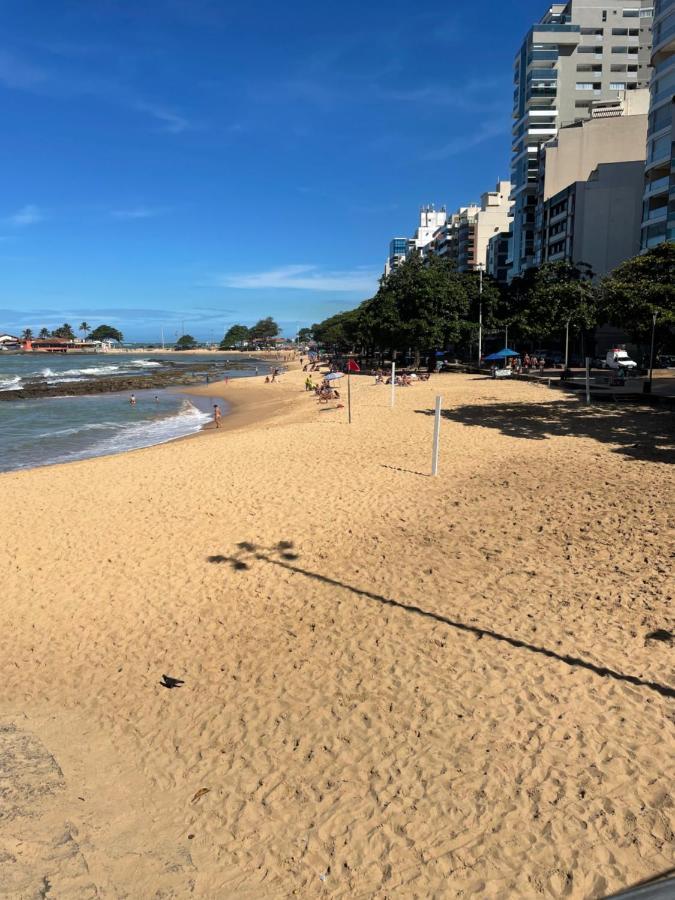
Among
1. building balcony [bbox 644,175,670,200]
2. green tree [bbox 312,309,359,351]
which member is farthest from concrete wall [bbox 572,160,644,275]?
green tree [bbox 312,309,359,351]

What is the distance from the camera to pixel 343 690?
596 cm

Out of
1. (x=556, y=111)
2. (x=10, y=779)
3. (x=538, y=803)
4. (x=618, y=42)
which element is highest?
(x=618, y=42)

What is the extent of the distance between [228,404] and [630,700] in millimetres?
38084

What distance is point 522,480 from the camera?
1232 centimetres

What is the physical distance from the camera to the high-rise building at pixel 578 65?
245ft

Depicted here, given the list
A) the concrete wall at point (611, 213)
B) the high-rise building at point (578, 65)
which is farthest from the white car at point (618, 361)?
the high-rise building at point (578, 65)

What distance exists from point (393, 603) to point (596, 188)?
2497 inches

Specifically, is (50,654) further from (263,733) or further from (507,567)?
(507,567)

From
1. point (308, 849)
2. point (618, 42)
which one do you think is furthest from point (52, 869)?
point (618, 42)

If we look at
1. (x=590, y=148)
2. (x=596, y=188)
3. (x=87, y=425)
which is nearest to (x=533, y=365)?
(x=596, y=188)

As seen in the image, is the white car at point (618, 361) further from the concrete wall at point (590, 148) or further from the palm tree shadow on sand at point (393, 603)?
the palm tree shadow on sand at point (393, 603)

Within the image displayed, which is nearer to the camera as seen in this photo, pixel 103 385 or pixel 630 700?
pixel 630 700

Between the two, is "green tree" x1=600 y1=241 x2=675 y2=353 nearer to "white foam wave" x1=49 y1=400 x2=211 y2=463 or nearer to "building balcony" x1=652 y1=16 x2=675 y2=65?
"white foam wave" x1=49 y1=400 x2=211 y2=463

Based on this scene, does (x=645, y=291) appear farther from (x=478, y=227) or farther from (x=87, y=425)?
(x=478, y=227)
